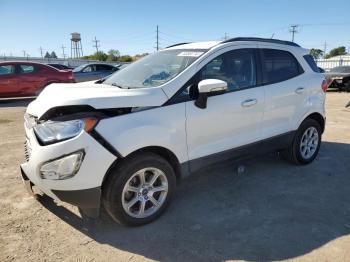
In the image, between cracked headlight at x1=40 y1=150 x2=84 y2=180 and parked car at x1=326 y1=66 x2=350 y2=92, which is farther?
parked car at x1=326 y1=66 x2=350 y2=92

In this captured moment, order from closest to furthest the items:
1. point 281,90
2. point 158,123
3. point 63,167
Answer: point 63,167
point 158,123
point 281,90

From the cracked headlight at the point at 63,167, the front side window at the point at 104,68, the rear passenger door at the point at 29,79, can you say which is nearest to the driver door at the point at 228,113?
the cracked headlight at the point at 63,167

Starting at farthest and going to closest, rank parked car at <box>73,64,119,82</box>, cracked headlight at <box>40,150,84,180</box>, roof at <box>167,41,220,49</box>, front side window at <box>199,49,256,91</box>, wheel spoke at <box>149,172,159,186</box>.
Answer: parked car at <box>73,64,119,82</box>
roof at <box>167,41,220,49</box>
front side window at <box>199,49,256,91</box>
wheel spoke at <box>149,172,159,186</box>
cracked headlight at <box>40,150,84,180</box>

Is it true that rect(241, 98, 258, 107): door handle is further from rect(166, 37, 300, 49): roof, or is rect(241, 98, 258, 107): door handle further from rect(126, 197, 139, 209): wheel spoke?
rect(126, 197, 139, 209): wheel spoke

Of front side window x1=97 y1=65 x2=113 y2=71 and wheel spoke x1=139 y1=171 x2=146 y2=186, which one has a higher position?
front side window x1=97 y1=65 x2=113 y2=71

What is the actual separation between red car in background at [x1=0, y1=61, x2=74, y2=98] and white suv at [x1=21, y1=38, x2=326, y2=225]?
9.38 metres

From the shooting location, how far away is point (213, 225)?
3.46 meters

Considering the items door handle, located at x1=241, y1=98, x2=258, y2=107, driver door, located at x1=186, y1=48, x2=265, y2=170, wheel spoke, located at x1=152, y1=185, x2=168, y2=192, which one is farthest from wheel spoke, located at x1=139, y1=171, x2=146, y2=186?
door handle, located at x1=241, y1=98, x2=258, y2=107

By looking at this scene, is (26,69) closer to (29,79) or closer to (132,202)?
(29,79)

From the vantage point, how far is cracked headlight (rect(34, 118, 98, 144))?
2947 millimetres

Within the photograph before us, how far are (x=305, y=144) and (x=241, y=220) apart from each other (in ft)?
7.35

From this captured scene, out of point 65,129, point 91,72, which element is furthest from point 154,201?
point 91,72

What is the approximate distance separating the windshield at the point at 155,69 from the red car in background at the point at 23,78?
933cm

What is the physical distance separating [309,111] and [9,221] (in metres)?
4.18
